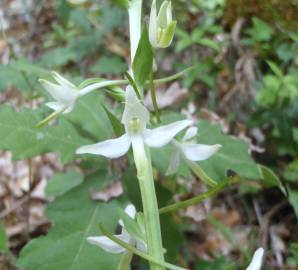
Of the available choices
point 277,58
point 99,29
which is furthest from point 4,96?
point 277,58

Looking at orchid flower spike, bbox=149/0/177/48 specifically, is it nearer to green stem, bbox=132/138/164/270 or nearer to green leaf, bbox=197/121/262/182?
green stem, bbox=132/138/164/270

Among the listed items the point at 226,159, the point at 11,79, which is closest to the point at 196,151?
the point at 226,159

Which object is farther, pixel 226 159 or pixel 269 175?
pixel 226 159

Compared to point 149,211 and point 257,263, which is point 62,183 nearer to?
point 149,211

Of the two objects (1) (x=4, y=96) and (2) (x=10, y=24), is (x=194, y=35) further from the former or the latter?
(2) (x=10, y=24)

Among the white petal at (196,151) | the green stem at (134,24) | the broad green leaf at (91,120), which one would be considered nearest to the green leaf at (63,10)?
the broad green leaf at (91,120)

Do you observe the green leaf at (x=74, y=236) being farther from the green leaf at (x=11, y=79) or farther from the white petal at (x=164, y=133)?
the green leaf at (x=11, y=79)

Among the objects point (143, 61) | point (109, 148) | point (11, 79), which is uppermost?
point (143, 61)
